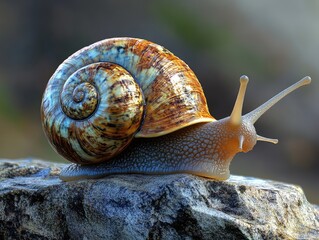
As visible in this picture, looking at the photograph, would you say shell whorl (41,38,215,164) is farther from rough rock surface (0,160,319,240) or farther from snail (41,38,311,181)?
rough rock surface (0,160,319,240)

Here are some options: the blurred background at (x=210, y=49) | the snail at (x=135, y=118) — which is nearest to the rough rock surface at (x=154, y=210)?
the snail at (x=135, y=118)

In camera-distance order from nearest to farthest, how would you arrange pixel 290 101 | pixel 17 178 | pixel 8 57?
pixel 17 178, pixel 290 101, pixel 8 57

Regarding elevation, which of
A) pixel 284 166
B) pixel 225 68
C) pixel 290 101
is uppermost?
pixel 225 68

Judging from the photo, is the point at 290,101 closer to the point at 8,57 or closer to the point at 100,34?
the point at 100,34

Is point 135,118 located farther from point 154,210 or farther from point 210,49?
point 210,49

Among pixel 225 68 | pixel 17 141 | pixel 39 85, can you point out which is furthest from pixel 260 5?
pixel 17 141
